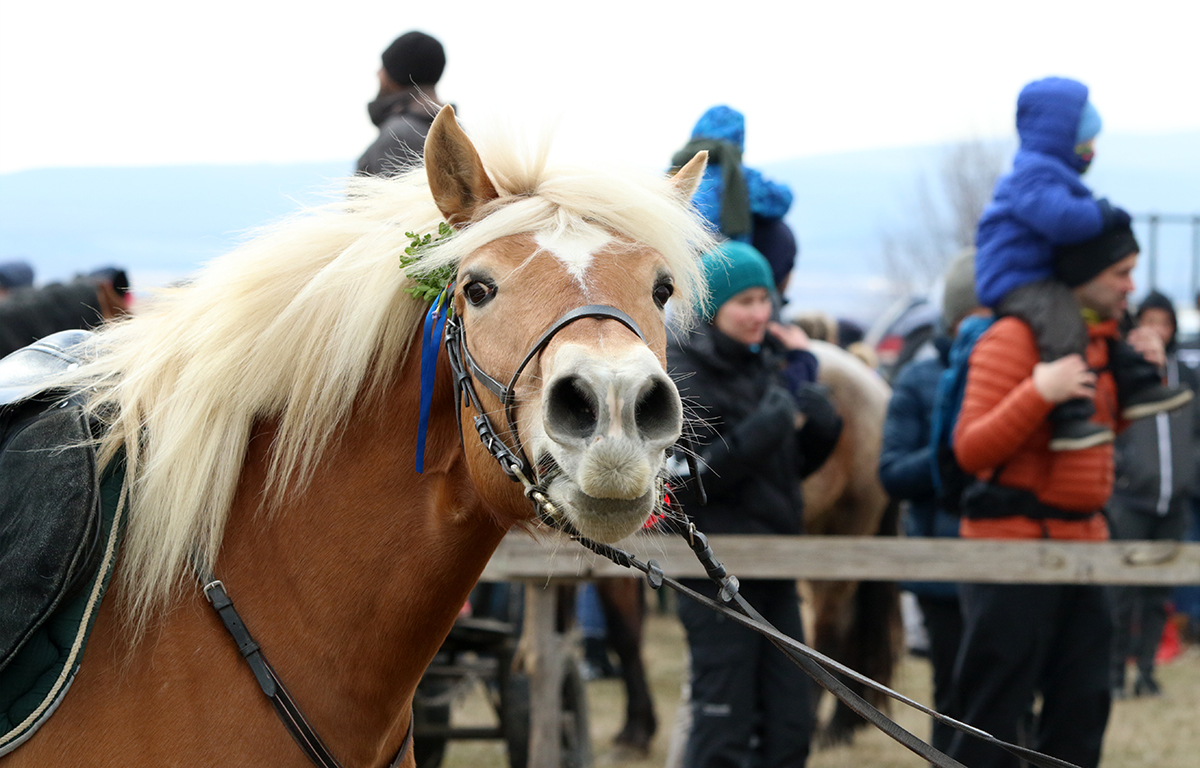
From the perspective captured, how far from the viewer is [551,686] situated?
472 centimetres

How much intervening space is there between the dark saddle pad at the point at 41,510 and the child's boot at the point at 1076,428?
3.12 metres

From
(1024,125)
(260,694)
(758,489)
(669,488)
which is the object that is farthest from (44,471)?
(1024,125)

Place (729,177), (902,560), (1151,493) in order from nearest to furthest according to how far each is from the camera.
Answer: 1. (902,560)
2. (729,177)
3. (1151,493)

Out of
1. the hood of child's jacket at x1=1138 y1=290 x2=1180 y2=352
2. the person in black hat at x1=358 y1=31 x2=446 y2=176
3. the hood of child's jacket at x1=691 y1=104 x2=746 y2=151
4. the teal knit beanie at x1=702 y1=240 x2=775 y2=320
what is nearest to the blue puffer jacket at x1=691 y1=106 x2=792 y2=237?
the hood of child's jacket at x1=691 y1=104 x2=746 y2=151

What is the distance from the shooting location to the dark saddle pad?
196 cm

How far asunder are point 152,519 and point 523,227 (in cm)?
87

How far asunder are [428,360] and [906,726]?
17.2 feet

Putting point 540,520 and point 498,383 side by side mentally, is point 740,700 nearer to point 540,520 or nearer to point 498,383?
point 540,520

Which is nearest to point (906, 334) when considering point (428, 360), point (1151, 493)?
point (1151, 493)

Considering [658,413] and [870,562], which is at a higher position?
[658,413]

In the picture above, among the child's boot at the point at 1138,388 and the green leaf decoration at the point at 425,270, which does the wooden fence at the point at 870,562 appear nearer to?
the child's boot at the point at 1138,388

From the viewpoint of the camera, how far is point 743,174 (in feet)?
15.7

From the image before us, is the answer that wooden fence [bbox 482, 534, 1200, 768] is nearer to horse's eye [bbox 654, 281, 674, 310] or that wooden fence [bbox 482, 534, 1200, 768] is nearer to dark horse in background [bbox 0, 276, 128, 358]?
horse's eye [bbox 654, 281, 674, 310]

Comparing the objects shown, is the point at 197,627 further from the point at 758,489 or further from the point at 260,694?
the point at 758,489
